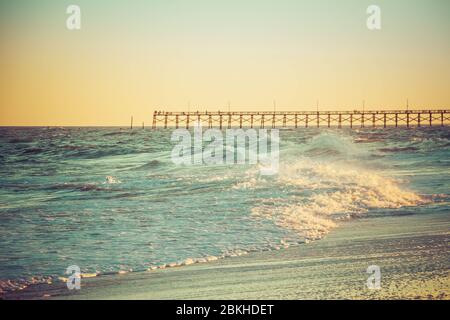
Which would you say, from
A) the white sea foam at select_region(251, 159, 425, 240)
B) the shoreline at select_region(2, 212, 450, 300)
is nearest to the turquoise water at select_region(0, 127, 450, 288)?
the white sea foam at select_region(251, 159, 425, 240)

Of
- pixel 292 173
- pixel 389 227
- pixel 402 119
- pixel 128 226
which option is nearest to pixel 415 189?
pixel 292 173

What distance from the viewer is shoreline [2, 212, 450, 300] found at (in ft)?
15.1

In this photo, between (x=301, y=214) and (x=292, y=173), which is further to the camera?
(x=292, y=173)

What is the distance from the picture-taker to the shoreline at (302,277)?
181 inches

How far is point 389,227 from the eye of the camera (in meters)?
7.79

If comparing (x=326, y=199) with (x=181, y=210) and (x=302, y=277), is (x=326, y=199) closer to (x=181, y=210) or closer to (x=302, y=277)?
(x=181, y=210)

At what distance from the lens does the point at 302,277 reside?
5102 millimetres

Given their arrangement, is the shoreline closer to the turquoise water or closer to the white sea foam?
the turquoise water

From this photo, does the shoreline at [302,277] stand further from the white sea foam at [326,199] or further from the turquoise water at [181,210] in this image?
the white sea foam at [326,199]

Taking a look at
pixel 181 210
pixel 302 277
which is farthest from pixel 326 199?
pixel 302 277

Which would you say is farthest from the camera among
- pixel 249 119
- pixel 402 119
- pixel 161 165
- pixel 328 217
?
pixel 249 119

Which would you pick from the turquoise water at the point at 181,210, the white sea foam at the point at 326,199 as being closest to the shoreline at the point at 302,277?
the turquoise water at the point at 181,210
